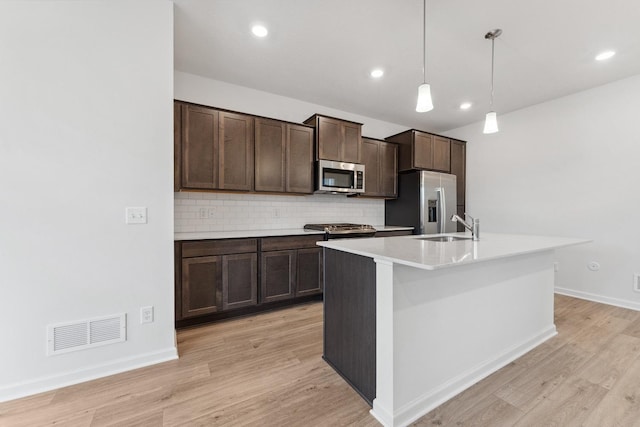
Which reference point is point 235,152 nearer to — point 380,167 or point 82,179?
point 82,179

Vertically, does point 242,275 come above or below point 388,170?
below

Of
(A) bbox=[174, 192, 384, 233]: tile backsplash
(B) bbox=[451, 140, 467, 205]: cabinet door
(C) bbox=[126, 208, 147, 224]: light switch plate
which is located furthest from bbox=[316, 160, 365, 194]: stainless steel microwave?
(C) bbox=[126, 208, 147, 224]: light switch plate

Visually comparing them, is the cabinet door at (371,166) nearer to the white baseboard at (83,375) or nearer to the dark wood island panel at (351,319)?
the dark wood island panel at (351,319)

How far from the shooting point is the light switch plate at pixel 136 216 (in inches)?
73.2

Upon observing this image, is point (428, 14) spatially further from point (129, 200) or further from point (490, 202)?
point (490, 202)

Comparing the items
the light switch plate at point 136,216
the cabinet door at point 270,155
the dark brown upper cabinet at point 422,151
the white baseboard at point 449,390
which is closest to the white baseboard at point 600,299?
the white baseboard at point 449,390

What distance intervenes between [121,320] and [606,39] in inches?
180

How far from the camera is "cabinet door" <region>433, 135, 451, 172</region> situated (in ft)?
14.1

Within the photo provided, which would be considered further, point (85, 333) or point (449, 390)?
point (85, 333)

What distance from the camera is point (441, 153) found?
436 centimetres

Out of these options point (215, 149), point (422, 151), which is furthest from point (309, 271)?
point (422, 151)

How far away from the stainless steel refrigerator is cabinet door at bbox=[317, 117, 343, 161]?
4.40 feet

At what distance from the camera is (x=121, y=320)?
6.06 feet

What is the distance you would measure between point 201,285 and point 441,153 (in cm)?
399
